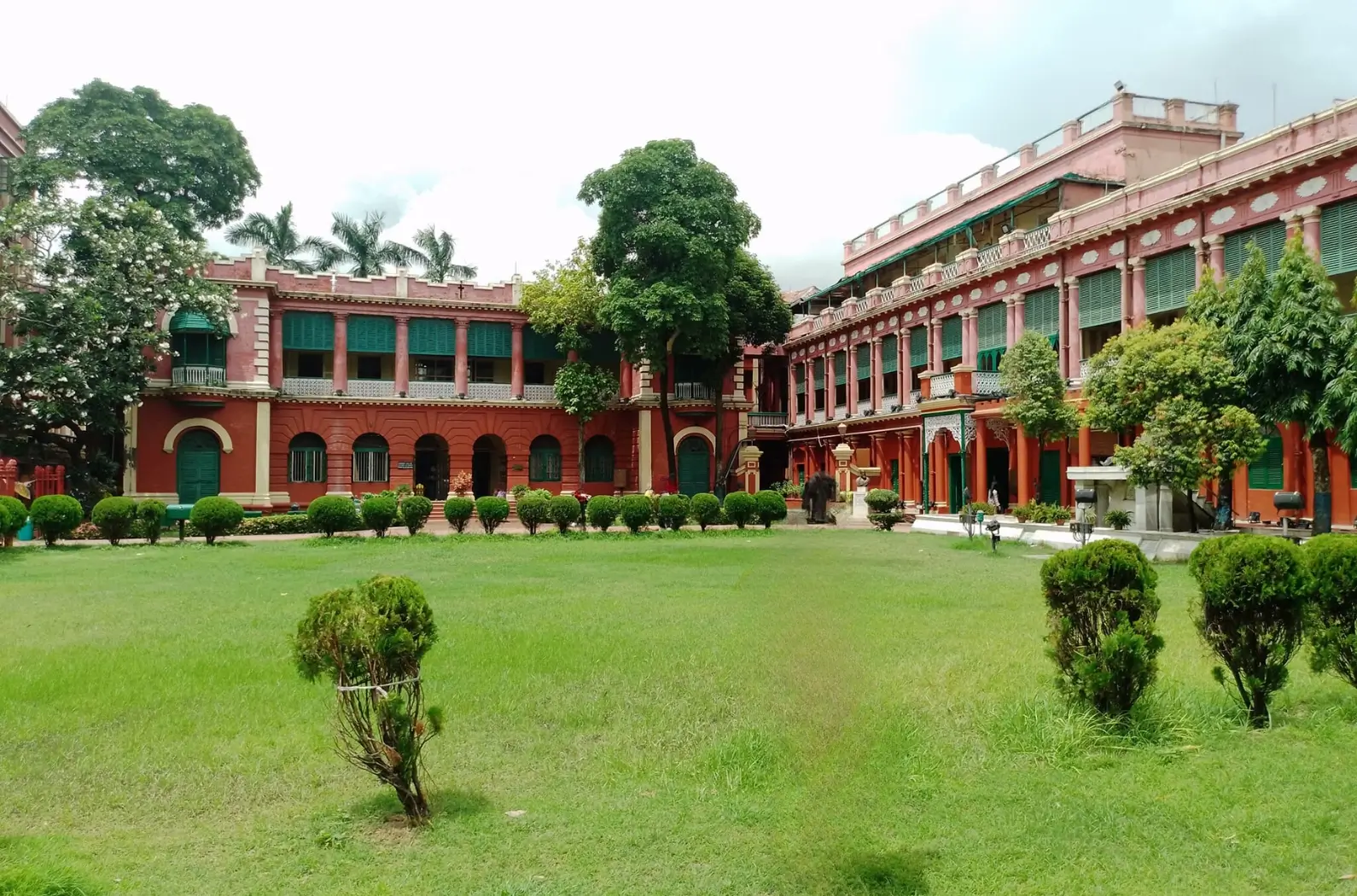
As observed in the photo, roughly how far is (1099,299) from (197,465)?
2630 centimetres

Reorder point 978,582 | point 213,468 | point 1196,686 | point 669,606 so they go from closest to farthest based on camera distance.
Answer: point 1196,686, point 669,606, point 978,582, point 213,468

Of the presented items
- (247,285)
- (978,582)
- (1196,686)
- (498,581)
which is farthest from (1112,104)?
(247,285)

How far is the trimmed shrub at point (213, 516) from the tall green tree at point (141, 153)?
11584mm

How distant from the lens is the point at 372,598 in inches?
161

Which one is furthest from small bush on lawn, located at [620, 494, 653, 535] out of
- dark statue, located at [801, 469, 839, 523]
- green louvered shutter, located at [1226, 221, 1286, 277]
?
green louvered shutter, located at [1226, 221, 1286, 277]

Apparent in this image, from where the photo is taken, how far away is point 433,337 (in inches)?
1291

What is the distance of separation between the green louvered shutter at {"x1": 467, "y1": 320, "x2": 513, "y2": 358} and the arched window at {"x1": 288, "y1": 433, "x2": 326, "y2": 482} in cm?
593

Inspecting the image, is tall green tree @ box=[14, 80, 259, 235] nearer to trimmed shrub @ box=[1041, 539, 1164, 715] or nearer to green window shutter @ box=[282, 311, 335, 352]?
green window shutter @ box=[282, 311, 335, 352]

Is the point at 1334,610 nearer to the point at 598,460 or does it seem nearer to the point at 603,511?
the point at 603,511

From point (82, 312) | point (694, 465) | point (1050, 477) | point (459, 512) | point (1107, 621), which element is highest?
point (82, 312)

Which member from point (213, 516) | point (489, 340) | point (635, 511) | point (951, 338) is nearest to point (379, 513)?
point (213, 516)

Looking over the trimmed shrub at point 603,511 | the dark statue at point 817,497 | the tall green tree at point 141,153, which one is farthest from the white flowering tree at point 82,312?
the dark statue at point 817,497

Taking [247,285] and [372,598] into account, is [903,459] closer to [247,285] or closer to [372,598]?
[247,285]

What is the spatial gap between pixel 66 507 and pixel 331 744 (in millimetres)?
17376
